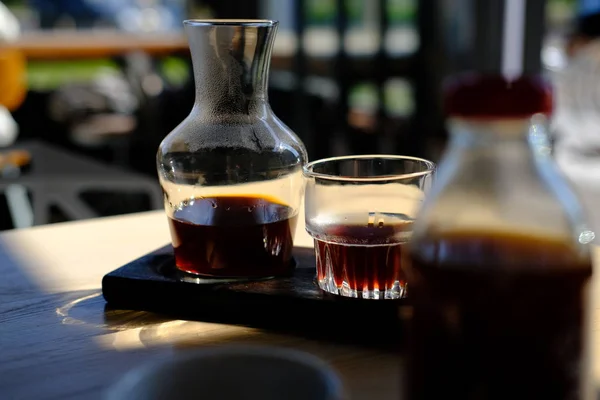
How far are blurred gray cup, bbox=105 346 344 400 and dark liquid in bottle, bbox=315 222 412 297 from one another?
28 centimetres

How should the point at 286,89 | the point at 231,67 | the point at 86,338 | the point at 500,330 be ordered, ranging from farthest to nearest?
1. the point at 286,89
2. the point at 231,67
3. the point at 86,338
4. the point at 500,330

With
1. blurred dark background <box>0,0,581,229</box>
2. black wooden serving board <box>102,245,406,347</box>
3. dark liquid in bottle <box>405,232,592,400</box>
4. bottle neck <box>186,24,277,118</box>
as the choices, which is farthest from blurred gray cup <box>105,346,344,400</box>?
blurred dark background <box>0,0,581,229</box>

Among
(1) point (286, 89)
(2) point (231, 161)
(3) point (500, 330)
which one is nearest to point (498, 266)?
(3) point (500, 330)

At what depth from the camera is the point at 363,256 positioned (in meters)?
0.68

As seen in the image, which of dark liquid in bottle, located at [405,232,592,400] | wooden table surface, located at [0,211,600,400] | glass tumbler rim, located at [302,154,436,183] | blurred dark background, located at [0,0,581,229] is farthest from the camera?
blurred dark background, located at [0,0,581,229]

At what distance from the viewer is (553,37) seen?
2.78 m

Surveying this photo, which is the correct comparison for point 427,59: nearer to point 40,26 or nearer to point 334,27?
point 334,27

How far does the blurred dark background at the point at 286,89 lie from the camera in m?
2.25

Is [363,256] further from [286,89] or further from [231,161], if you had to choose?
[286,89]

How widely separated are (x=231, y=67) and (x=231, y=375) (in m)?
0.39

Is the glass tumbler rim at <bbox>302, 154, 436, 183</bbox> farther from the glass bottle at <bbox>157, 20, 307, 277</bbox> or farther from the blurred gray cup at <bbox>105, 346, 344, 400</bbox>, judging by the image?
the blurred gray cup at <bbox>105, 346, 344, 400</bbox>

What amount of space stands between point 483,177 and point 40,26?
6.65m

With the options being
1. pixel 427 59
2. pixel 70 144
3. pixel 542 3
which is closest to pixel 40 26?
pixel 70 144

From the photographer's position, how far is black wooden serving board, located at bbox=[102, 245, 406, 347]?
24.3 inches
